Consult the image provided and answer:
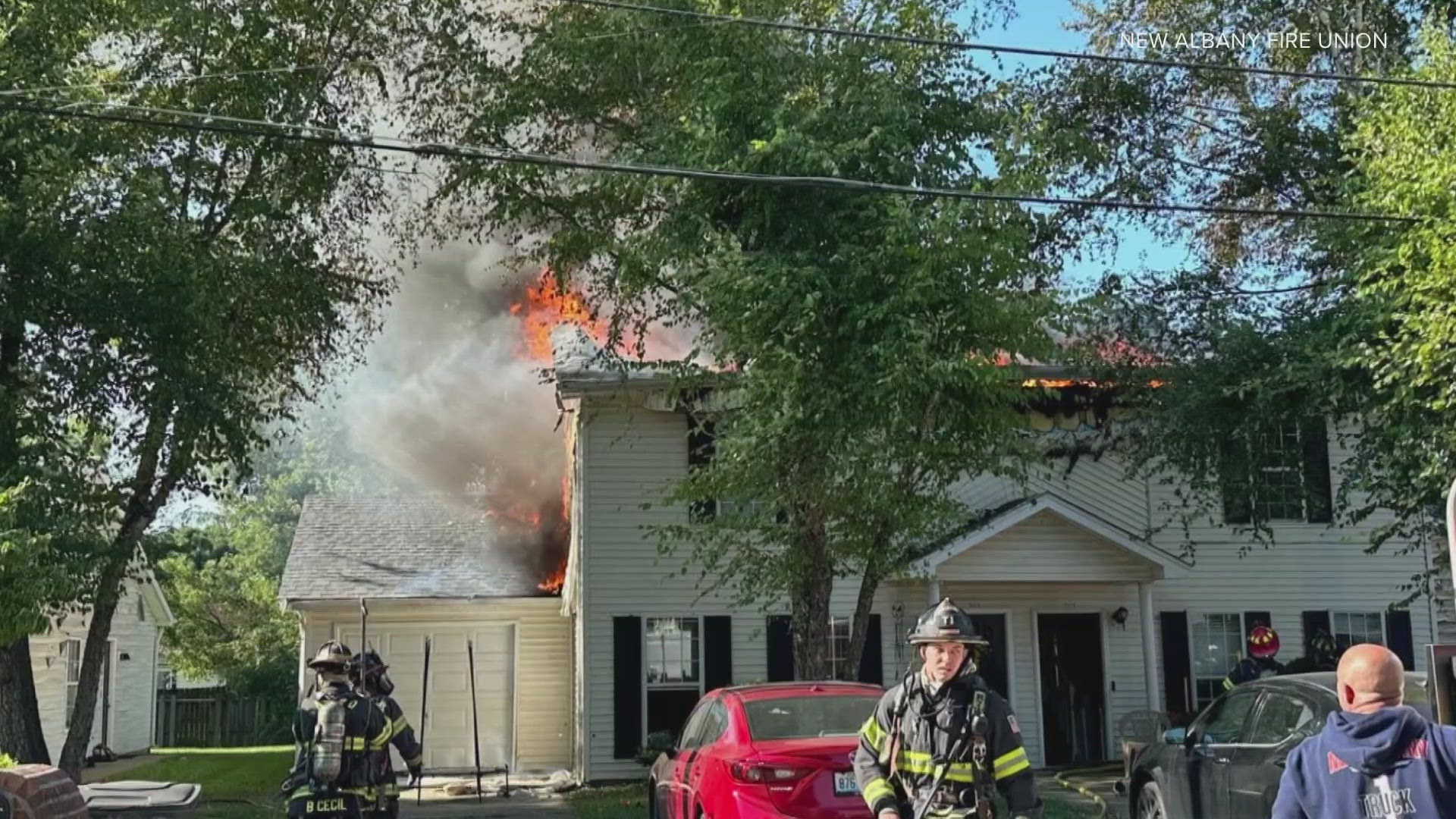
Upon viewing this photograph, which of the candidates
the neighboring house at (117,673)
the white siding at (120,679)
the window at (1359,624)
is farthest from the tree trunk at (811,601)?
the white siding at (120,679)

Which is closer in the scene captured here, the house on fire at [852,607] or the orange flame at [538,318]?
the house on fire at [852,607]

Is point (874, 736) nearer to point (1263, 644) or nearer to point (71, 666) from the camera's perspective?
point (1263, 644)

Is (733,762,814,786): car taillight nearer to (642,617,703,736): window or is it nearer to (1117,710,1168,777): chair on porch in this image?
(1117,710,1168,777): chair on porch

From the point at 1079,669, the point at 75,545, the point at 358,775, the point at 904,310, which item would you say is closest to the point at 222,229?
the point at 75,545

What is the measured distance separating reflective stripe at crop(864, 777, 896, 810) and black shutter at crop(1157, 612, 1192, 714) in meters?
14.8

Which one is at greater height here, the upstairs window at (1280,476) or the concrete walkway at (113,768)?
the upstairs window at (1280,476)

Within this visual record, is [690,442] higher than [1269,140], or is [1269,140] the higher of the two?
[1269,140]

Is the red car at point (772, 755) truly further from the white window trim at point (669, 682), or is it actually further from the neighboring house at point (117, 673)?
the neighboring house at point (117, 673)

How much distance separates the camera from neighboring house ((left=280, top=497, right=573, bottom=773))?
19531mm

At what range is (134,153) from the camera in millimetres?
14883

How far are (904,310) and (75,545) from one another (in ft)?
26.8

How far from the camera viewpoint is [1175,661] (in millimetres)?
18828

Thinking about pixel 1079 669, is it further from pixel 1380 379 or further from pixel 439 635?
pixel 439 635

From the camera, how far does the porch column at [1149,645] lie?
1750cm
